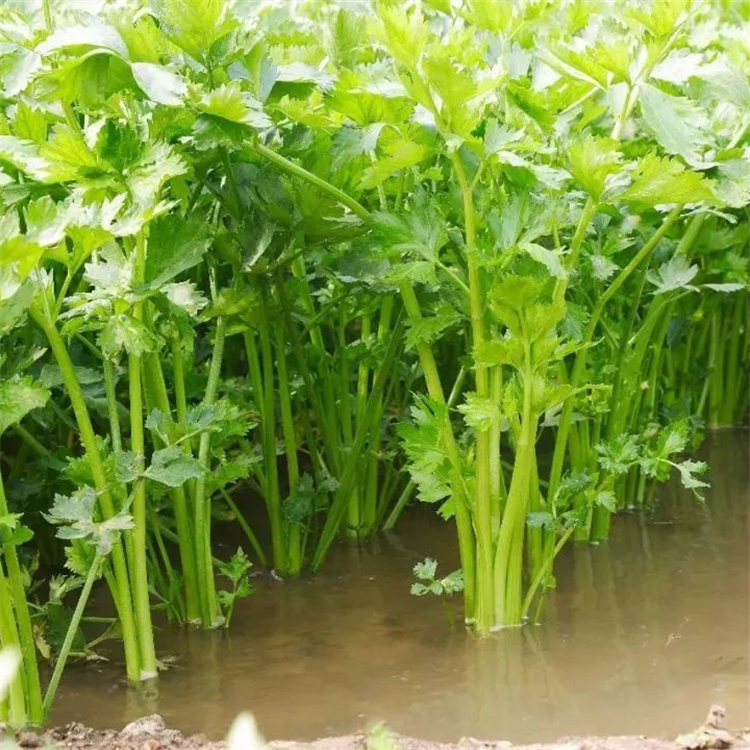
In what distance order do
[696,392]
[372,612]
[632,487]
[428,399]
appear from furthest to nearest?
[696,392]
[632,487]
[372,612]
[428,399]

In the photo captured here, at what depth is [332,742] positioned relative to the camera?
1.95 m

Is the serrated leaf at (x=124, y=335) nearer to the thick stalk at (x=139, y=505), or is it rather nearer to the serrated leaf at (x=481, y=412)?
the thick stalk at (x=139, y=505)

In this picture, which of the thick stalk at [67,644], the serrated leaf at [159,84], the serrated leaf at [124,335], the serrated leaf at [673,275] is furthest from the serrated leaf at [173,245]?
the serrated leaf at [673,275]

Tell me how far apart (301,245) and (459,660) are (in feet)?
3.17

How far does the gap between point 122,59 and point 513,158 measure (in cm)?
74

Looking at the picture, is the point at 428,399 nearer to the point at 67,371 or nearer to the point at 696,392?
the point at 67,371

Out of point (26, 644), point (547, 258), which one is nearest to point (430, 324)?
point (547, 258)

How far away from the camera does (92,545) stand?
7.36 feet

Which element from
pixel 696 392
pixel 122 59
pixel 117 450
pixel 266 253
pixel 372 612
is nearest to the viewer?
pixel 122 59

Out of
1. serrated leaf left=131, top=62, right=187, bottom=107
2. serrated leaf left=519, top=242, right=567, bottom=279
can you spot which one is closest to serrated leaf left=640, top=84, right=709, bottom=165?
serrated leaf left=519, top=242, right=567, bottom=279

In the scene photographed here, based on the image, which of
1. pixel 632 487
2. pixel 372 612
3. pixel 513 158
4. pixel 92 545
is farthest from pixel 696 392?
pixel 92 545

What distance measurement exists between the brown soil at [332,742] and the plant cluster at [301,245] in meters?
0.17

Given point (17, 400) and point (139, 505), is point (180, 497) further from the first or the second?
point (17, 400)

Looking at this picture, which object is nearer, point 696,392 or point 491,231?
point 491,231
